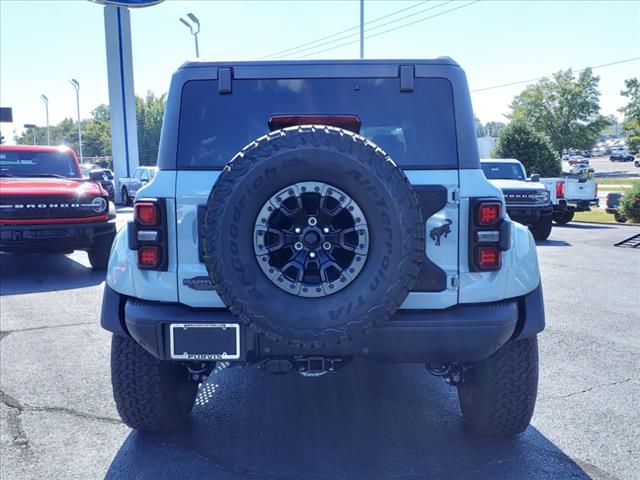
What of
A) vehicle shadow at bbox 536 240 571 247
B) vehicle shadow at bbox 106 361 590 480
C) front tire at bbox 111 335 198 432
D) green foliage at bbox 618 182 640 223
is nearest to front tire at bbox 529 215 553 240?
vehicle shadow at bbox 536 240 571 247

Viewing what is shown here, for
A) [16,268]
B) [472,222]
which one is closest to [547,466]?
[472,222]

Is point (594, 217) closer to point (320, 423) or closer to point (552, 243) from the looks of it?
point (552, 243)

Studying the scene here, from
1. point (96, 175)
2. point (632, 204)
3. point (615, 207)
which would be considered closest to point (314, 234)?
point (96, 175)

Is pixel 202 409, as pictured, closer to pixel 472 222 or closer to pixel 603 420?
pixel 472 222

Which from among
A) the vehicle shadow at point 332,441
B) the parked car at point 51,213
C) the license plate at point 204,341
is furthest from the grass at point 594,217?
the license plate at point 204,341

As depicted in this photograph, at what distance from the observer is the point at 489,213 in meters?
2.89

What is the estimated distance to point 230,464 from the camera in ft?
10.4

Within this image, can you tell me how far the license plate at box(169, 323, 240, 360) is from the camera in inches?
109

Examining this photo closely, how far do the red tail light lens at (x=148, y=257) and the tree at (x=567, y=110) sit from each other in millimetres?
57747

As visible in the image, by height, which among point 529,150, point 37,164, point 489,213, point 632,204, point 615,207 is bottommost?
point 615,207

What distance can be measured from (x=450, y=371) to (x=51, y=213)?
6330 millimetres

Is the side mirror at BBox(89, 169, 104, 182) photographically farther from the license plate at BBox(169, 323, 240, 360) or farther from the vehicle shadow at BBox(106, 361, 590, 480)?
the license plate at BBox(169, 323, 240, 360)

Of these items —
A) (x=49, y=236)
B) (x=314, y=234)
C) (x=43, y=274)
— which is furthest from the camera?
(x=43, y=274)

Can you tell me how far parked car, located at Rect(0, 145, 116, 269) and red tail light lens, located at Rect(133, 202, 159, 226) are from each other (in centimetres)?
559
